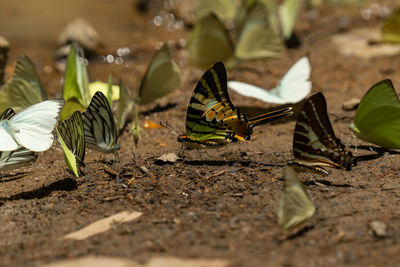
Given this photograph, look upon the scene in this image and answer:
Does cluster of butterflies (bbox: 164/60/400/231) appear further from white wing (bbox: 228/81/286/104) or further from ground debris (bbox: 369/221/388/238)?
white wing (bbox: 228/81/286/104)

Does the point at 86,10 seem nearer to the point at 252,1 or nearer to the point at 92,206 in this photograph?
the point at 252,1

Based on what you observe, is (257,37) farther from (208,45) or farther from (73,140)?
(73,140)

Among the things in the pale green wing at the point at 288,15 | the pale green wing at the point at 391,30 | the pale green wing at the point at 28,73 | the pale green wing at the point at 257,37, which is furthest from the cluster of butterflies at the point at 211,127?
the pale green wing at the point at 288,15

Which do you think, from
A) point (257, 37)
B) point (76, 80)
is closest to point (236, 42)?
point (257, 37)

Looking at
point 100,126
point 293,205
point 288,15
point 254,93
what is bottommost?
point 293,205

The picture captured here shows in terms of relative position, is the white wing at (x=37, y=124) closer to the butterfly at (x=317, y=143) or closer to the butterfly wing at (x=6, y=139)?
the butterfly wing at (x=6, y=139)

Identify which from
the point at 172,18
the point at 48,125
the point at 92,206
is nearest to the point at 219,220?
A: the point at 92,206
